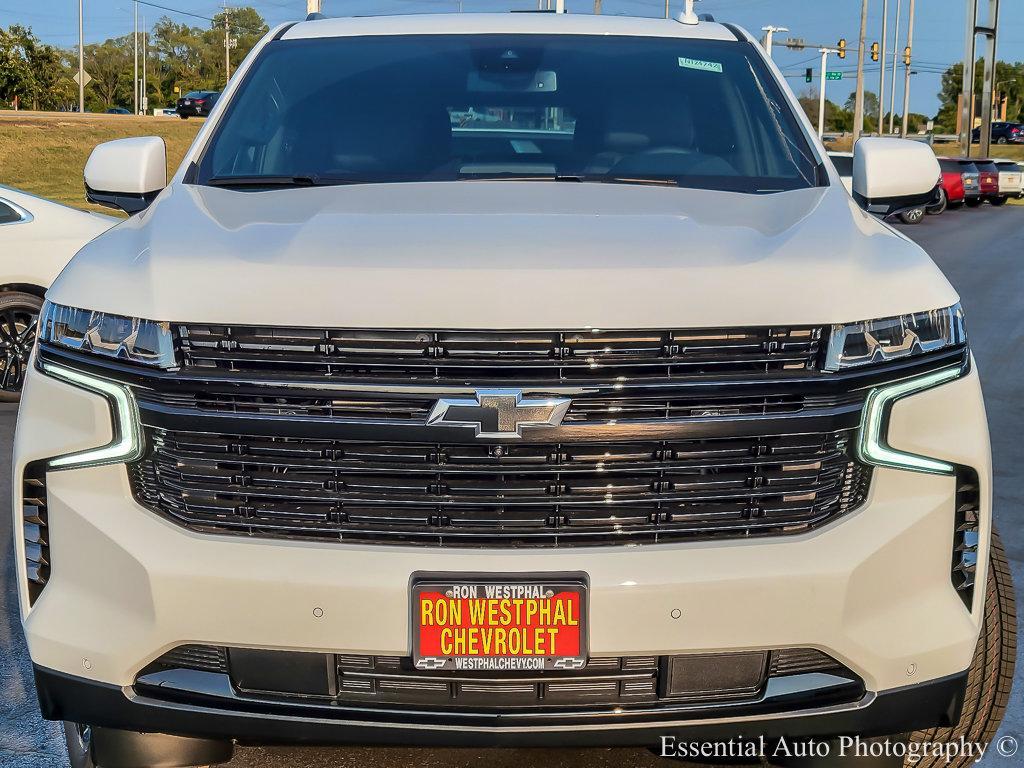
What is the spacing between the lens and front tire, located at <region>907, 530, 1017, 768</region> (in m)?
3.08

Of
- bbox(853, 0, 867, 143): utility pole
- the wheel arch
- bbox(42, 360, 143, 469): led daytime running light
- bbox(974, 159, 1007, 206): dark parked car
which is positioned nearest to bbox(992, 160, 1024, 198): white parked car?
bbox(974, 159, 1007, 206): dark parked car

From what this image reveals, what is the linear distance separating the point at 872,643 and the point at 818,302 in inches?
26.8

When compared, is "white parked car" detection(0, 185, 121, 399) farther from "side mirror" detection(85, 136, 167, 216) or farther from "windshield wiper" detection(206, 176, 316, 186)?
"windshield wiper" detection(206, 176, 316, 186)

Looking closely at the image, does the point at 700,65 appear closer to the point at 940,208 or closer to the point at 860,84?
the point at 940,208

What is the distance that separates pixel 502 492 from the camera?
8.60 ft

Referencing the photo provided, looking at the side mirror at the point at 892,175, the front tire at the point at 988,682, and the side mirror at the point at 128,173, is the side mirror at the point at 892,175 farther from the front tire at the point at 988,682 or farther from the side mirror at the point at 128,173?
the side mirror at the point at 128,173

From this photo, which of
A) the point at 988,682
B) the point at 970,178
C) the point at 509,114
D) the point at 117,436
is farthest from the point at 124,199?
the point at 970,178

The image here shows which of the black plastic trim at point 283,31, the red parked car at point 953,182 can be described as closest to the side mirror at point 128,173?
the black plastic trim at point 283,31

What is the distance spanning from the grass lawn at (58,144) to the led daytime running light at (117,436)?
2766cm

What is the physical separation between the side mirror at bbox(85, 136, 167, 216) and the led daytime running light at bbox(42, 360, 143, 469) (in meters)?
Result: 1.41

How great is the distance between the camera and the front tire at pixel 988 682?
3084 mm

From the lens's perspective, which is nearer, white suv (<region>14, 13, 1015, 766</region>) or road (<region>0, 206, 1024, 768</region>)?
white suv (<region>14, 13, 1015, 766</region>)

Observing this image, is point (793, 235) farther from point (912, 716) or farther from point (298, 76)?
point (298, 76)

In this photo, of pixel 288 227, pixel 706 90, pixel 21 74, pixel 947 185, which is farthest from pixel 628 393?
pixel 21 74
